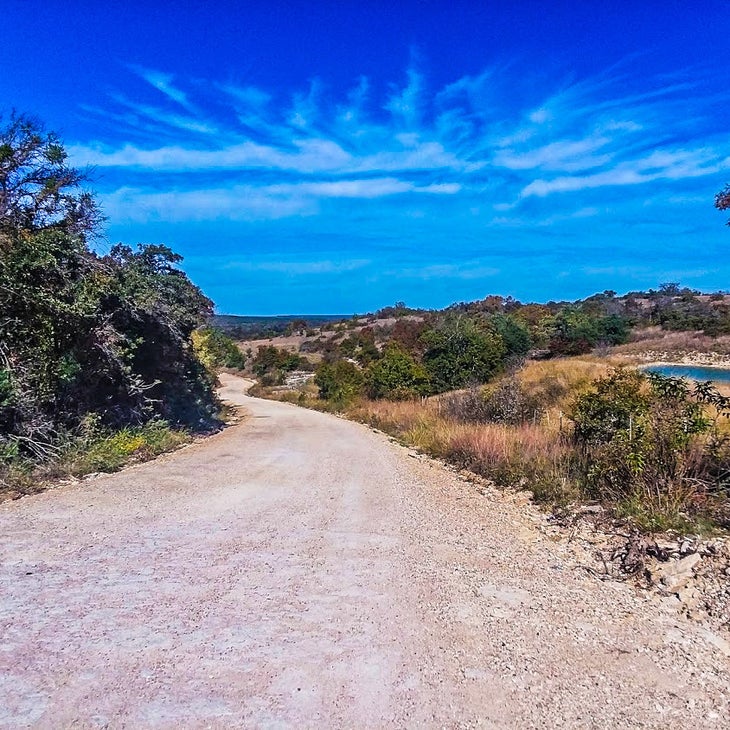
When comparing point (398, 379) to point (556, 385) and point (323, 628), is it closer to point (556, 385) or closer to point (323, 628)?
point (556, 385)

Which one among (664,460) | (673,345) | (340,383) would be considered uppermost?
(673,345)

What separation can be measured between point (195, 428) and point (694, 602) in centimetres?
1472

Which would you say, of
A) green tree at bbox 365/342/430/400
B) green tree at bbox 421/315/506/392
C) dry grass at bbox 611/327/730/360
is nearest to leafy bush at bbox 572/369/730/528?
green tree at bbox 365/342/430/400

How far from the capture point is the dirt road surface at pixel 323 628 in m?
3.04

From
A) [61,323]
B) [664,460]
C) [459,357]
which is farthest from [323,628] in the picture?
[459,357]

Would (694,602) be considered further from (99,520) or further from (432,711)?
(99,520)

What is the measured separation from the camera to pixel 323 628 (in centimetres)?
390

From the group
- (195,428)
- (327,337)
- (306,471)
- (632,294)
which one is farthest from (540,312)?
(306,471)

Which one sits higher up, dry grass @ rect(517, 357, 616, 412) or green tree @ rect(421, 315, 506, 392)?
green tree @ rect(421, 315, 506, 392)

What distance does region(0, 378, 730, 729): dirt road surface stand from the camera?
3.04 m

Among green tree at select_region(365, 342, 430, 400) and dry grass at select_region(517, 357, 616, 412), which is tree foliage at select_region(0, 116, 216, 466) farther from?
green tree at select_region(365, 342, 430, 400)

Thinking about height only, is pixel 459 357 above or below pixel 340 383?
above

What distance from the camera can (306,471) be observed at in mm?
10180

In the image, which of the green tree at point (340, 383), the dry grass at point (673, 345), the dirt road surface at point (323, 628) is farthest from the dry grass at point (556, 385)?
the dry grass at point (673, 345)
